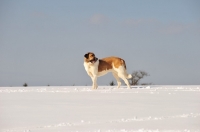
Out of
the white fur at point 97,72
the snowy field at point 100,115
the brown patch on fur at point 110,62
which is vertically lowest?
the snowy field at point 100,115

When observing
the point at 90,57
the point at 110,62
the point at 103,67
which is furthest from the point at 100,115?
the point at 110,62

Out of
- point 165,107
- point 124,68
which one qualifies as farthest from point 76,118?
point 124,68

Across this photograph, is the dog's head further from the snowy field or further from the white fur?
the snowy field

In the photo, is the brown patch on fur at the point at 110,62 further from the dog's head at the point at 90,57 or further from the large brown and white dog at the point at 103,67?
the dog's head at the point at 90,57

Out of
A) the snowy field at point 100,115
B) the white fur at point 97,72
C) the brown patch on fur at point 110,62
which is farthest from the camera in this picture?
the brown patch on fur at point 110,62

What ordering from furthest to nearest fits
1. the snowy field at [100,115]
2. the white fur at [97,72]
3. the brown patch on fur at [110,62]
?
the brown patch on fur at [110,62]
the white fur at [97,72]
the snowy field at [100,115]

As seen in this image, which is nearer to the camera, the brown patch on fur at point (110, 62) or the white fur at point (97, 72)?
the white fur at point (97, 72)

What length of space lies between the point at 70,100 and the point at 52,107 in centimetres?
89

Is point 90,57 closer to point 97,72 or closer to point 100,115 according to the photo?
point 97,72

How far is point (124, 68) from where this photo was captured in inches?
352

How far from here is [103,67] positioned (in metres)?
8.70

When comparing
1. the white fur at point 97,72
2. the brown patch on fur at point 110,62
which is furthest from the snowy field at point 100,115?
the brown patch on fur at point 110,62

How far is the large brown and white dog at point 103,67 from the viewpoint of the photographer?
27.7 ft

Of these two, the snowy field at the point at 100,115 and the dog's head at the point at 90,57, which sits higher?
the dog's head at the point at 90,57
